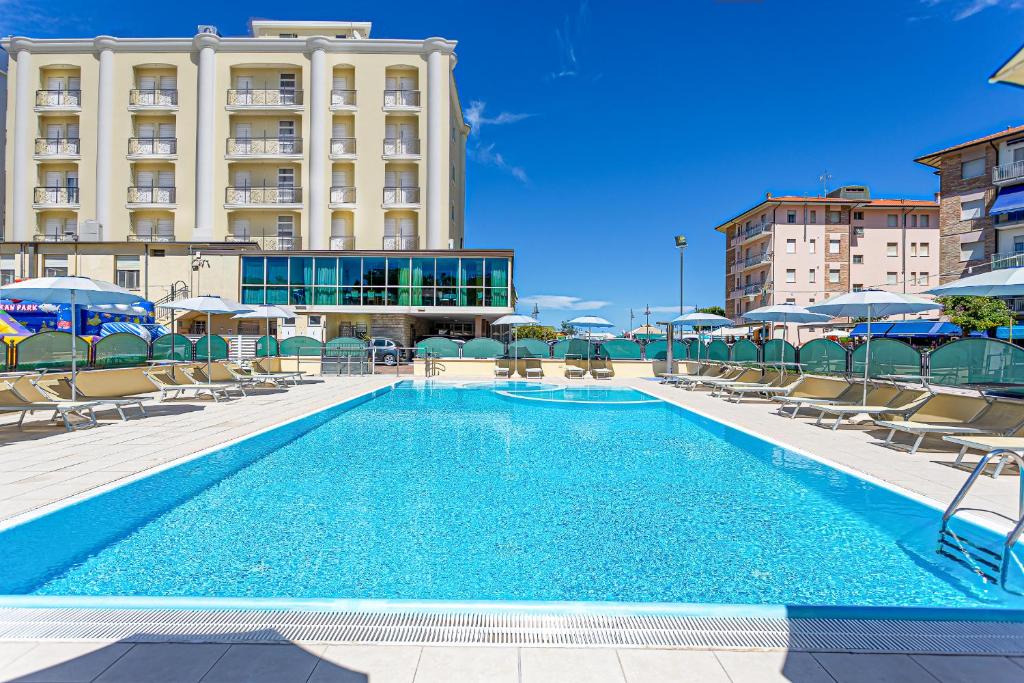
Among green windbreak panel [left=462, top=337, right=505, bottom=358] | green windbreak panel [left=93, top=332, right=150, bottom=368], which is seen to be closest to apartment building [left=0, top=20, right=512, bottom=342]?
green windbreak panel [left=462, top=337, right=505, bottom=358]

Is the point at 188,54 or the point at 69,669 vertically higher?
the point at 188,54

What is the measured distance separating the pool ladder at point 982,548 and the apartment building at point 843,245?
1848 inches

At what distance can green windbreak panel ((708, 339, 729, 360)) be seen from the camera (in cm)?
2222

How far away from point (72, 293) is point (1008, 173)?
46.6m

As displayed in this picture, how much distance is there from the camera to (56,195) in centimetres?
3391

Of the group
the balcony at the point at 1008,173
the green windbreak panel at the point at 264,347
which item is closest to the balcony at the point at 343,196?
the green windbreak panel at the point at 264,347

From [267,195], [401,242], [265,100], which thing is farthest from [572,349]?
[265,100]

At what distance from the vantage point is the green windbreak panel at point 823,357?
51.0ft

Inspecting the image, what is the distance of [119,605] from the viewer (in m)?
3.08

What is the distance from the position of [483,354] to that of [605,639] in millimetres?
20070

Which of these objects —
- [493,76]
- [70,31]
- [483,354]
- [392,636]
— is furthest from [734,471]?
[70,31]

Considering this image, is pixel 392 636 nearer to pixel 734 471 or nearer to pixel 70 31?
pixel 734 471

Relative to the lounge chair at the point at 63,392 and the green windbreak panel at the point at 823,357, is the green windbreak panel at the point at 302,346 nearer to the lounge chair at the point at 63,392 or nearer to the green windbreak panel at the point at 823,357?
the lounge chair at the point at 63,392

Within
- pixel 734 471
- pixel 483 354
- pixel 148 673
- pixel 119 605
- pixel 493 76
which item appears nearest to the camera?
pixel 148 673
